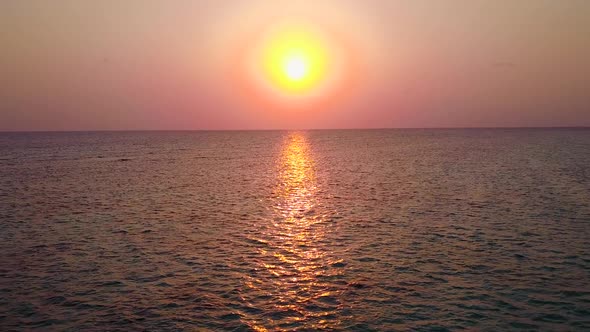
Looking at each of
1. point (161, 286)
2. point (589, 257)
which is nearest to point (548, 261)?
point (589, 257)

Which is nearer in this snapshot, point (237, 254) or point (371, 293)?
point (371, 293)

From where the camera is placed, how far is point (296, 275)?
21016 mm

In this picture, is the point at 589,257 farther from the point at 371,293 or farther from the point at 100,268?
the point at 100,268

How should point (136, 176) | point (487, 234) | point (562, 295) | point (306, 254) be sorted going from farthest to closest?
point (136, 176) → point (487, 234) → point (306, 254) → point (562, 295)

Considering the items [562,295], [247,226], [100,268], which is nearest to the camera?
[562,295]

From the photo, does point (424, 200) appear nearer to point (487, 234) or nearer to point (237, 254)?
point (487, 234)

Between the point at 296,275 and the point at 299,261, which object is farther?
the point at 299,261

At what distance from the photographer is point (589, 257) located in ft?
75.9

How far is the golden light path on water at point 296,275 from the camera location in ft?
52.9

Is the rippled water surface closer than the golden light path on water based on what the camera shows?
No

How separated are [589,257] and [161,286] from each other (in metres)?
21.2

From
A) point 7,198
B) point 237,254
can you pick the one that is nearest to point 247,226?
point 237,254

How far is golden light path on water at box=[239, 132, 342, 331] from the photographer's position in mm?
16125

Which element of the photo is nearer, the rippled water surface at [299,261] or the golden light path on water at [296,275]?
the golden light path on water at [296,275]
